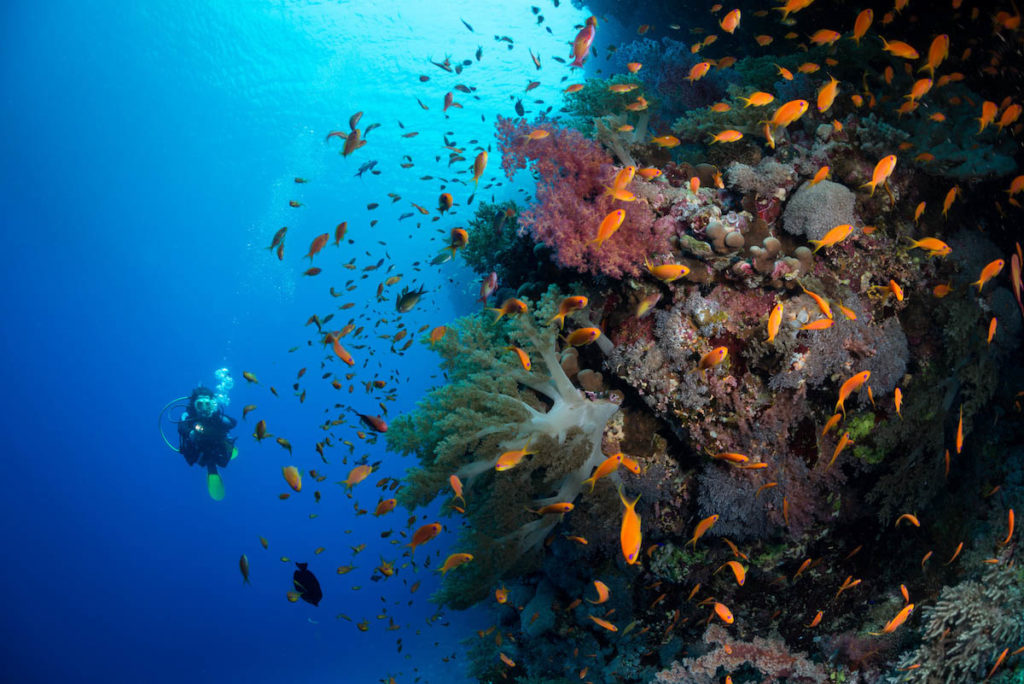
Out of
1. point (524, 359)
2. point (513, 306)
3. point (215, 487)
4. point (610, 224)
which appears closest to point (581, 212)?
point (610, 224)

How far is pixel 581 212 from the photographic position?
13.4 ft

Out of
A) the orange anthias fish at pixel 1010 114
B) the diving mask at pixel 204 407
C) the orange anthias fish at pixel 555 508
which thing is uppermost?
the diving mask at pixel 204 407

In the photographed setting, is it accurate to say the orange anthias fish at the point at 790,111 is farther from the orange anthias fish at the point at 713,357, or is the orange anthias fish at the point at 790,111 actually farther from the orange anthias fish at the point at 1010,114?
the orange anthias fish at the point at 713,357

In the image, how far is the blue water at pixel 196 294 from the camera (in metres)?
41.5

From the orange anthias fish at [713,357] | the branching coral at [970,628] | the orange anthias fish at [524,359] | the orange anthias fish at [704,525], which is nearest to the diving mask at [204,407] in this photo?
the orange anthias fish at [524,359]

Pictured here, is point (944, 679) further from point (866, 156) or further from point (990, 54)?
point (990, 54)

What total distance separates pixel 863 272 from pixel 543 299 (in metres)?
2.78

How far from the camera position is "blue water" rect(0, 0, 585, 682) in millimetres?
41500

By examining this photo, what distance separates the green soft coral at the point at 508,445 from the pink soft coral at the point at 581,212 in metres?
0.61

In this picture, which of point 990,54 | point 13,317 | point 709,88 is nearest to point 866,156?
point 990,54

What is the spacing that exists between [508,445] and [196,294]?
305 feet

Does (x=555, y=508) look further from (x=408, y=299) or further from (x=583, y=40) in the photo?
(x=583, y=40)

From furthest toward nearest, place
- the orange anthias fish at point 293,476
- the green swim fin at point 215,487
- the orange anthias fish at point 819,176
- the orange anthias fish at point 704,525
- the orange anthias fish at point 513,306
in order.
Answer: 1. the green swim fin at point 215,487
2. the orange anthias fish at point 293,476
3. the orange anthias fish at point 513,306
4. the orange anthias fish at point 819,176
5. the orange anthias fish at point 704,525

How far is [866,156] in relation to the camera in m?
4.29
